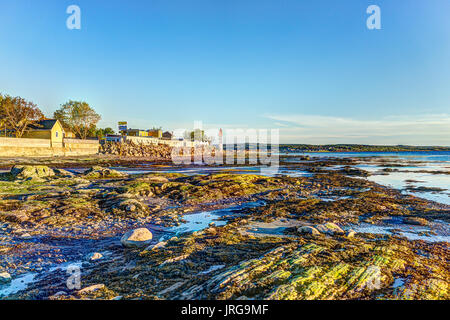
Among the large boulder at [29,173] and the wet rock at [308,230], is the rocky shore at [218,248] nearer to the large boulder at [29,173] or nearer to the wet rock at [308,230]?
the wet rock at [308,230]

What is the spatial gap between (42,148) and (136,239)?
49.1m

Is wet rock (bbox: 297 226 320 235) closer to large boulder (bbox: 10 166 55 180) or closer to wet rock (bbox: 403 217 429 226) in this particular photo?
wet rock (bbox: 403 217 429 226)

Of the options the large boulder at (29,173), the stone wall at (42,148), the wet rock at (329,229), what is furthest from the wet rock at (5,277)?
the stone wall at (42,148)

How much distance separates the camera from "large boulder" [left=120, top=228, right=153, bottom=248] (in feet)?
23.0

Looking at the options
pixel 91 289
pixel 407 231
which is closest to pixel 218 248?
→ pixel 91 289

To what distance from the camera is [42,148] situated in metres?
45.8

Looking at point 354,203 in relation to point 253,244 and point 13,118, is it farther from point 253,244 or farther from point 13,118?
point 13,118

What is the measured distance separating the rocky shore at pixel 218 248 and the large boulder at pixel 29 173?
5237mm

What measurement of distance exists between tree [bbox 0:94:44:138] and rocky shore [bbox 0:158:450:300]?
48.0 meters

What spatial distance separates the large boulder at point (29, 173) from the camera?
1831 cm
